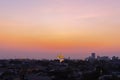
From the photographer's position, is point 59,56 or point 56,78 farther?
point 59,56

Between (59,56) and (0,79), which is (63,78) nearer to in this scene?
(0,79)

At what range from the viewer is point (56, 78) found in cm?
5644

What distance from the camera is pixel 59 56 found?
10262 centimetres

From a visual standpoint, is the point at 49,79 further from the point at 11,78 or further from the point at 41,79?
the point at 11,78

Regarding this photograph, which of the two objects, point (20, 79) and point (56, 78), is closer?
point (20, 79)

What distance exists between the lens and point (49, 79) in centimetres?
5462

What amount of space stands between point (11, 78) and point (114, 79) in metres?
13.5

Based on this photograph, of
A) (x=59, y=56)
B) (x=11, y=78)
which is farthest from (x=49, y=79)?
(x=59, y=56)

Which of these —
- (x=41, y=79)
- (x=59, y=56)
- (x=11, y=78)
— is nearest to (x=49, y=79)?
(x=41, y=79)

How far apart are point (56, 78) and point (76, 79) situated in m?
2.88

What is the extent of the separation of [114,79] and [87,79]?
3465 millimetres

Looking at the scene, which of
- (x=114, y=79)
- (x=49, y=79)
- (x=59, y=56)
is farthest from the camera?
(x=59, y=56)

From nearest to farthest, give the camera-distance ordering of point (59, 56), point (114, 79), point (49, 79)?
point (114, 79) → point (49, 79) → point (59, 56)

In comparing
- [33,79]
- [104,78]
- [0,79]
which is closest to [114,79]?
[104,78]
